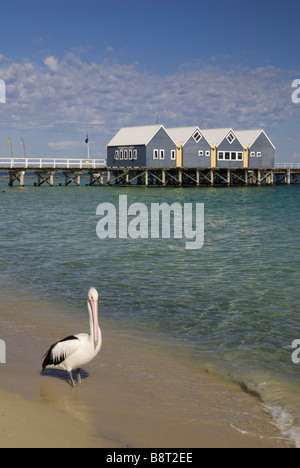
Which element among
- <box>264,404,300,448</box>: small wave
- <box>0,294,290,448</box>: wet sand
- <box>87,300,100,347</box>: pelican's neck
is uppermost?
<box>87,300,100,347</box>: pelican's neck

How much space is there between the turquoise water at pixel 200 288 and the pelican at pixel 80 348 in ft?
6.20

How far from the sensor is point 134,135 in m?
61.6

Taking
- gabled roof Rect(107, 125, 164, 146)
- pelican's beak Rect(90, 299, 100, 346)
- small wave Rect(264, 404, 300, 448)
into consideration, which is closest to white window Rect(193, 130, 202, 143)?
gabled roof Rect(107, 125, 164, 146)

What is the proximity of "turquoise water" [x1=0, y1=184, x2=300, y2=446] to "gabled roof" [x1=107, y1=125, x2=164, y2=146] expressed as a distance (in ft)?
120

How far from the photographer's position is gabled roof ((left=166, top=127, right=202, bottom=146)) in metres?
61.5

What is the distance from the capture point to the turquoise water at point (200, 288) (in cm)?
738

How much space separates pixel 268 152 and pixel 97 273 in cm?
6072

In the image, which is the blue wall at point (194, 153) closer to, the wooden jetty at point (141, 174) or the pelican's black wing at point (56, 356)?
the wooden jetty at point (141, 174)

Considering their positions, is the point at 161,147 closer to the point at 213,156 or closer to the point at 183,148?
the point at 183,148

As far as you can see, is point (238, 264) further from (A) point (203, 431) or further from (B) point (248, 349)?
(A) point (203, 431)

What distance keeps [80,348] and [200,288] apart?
21.0ft

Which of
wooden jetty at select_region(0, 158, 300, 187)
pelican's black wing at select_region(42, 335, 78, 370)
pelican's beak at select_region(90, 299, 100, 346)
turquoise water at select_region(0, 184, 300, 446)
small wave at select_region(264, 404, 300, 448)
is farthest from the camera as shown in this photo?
wooden jetty at select_region(0, 158, 300, 187)

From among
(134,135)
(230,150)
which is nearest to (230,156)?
(230,150)

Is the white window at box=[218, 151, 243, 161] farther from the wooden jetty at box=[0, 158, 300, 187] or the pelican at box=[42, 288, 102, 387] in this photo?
the pelican at box=[42, 288, 102, 387]
